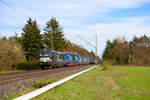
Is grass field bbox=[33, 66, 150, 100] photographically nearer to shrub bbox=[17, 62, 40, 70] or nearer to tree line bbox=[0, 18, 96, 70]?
tree line bbox=[0, 18, 96, 70]

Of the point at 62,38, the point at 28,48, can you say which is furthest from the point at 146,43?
the point at 28,48

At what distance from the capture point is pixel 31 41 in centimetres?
4606

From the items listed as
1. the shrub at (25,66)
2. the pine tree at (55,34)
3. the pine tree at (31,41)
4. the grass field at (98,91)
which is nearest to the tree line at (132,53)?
the pine tree at (55,34)

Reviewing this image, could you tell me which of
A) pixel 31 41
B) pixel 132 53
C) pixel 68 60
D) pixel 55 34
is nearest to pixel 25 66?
pixel 31 41

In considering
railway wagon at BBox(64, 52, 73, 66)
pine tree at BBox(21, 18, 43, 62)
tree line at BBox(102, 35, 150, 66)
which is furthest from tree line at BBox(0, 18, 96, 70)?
tree line at BBox(102, 35, 150, 66)

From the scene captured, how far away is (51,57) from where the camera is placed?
3341 cm

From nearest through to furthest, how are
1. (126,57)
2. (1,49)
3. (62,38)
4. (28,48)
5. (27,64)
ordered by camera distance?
(1,49)
(27,64)
(28,48)
(62,38)
(126,57)

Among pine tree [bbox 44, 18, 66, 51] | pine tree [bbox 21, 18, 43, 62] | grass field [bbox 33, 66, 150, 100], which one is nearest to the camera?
grass field [bbox 33, 66, 150, 100]

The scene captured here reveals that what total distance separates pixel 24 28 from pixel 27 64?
1223 cm

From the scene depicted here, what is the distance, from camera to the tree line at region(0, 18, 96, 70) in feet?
108

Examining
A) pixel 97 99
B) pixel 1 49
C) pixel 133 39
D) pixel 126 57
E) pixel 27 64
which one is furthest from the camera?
pixel 133 39

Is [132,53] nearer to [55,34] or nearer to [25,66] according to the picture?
[55,34]

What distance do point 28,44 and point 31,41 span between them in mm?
1009

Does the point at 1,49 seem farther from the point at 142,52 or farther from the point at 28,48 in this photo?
the point at 142,52
